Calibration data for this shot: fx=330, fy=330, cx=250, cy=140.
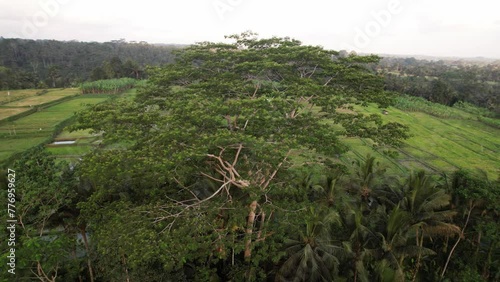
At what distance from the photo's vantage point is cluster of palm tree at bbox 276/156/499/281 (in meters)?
9.66

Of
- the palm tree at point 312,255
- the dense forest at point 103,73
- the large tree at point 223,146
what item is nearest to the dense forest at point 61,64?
the dense forest at point 103,73

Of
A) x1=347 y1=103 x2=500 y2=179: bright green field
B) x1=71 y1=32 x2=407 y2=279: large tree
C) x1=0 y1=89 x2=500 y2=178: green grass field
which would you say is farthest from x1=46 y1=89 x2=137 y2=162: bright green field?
x1=347 y1=103 x2=500 y2=179: bright green field

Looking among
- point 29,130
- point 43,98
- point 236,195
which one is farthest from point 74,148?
point 43,98

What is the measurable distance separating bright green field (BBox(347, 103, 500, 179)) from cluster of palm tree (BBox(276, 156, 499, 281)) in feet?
44.3

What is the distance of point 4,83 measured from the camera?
4869 cm

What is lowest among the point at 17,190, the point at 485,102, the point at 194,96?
the point at 485,102

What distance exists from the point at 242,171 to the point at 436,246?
8918mm

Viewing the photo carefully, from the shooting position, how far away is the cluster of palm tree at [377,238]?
9664mm

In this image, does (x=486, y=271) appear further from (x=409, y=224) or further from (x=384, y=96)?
(x=384, y=96)

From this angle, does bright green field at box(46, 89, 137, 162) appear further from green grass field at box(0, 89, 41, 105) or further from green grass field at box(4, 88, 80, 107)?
green grass field at box(0, 89, 41, 105)

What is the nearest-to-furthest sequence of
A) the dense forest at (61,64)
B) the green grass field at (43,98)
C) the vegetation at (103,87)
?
1. the green grass field at (43,98)
2. the vegetation at (103,87)
3. the dense forest at (61,64)

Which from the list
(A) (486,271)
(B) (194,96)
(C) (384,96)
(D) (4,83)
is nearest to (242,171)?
(B) (194,96)

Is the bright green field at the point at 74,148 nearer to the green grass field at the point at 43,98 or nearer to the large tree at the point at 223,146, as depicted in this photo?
the green grass field at the point at 43,98

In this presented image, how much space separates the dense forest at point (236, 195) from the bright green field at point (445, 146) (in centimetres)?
1505
